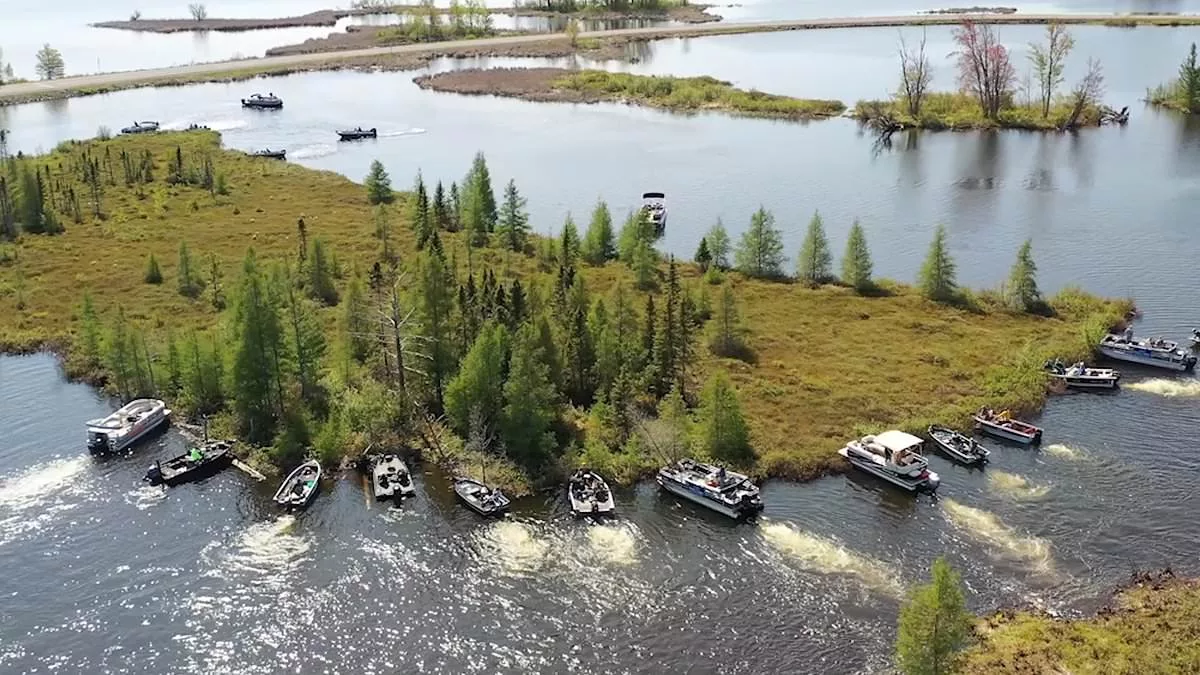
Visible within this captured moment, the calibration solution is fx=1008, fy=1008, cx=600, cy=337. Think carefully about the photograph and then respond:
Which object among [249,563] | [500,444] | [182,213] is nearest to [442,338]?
[500,444]

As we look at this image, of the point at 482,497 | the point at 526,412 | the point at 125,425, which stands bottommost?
the point at 482,497

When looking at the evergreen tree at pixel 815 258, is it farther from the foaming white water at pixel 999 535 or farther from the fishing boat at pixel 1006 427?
the foaming white water at pixel 999 535

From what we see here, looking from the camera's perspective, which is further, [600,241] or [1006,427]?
[600,241]

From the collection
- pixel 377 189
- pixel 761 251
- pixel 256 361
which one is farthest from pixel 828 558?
pixel 377 189

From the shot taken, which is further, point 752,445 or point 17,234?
point 17,234

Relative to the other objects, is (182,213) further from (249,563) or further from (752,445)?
(752,445)

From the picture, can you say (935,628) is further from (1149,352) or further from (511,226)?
(511,226)

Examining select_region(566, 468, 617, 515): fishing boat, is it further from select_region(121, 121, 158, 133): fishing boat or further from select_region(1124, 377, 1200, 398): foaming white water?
select_region(121, 121, 158, 133): fishing boat
